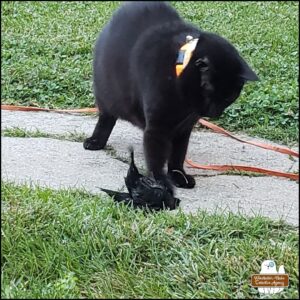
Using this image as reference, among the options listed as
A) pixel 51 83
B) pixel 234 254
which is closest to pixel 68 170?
pixel 51 83

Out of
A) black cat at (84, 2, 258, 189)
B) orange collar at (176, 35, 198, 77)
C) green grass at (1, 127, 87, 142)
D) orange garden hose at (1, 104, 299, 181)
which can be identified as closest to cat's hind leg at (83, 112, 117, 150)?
green grass at (1, 127, 87, 142)

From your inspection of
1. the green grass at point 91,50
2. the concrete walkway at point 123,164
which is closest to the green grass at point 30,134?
the concrete walkway at point 123,164

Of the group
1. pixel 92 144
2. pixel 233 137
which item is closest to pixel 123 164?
pixel 92 144

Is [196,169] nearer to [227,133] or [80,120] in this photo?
[227,133]

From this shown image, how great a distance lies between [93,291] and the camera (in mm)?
2311

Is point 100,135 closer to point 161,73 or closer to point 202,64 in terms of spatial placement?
point 161,73

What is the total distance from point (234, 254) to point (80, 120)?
5.17 feet

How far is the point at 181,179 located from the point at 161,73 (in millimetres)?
542

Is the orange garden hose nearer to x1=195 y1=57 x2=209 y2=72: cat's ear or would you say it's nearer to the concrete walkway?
the concrete walkway

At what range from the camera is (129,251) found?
2.44 meters

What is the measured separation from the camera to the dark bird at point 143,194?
2.83 m

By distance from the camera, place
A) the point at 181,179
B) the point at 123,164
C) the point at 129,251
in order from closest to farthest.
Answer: the point at 129,251, the point at 181,179, the point at 123,164

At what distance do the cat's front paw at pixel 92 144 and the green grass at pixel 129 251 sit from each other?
77cm

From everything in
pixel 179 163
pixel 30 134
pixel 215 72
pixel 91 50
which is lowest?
pixel 30 134
